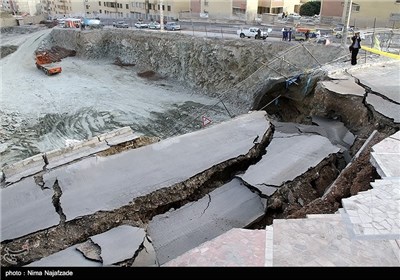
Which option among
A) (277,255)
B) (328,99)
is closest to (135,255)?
(277,255)

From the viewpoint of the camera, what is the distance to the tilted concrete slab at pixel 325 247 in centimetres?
424

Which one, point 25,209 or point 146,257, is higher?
point 25,209

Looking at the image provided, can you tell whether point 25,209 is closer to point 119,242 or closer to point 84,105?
point 119,242

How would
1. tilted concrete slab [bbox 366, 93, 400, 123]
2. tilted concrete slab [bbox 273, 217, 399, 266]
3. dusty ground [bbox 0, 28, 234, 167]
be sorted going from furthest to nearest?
dusty ground [bbox 0, 28, 234, 167], tilted concrete slab [bbox 366, 93, 400, 123], tilted concrete slab [bbox 273, 217, 399, 266]

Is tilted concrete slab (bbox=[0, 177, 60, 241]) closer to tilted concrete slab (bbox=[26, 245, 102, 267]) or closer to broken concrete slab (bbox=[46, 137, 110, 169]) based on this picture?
tilted concrete slab (bbox=[26, 245, 102, 267])

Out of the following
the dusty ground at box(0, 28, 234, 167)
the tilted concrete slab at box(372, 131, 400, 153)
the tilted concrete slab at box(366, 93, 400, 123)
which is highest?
the tilted concrete slab at box(366, 93, 400, 123)

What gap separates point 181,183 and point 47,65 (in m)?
26.8

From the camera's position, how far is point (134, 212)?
616 centimetres

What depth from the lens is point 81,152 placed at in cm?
797

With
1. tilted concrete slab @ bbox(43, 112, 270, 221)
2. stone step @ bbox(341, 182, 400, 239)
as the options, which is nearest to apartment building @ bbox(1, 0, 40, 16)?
tilted concrete slab @ bbox(43, 112, 270, 221)

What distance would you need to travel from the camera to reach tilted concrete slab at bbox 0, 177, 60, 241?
5.52 metres

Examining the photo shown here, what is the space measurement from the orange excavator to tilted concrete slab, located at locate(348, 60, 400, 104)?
77.6 ft

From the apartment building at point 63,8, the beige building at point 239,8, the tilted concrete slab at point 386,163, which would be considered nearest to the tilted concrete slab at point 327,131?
the tilted concrete slab at point 386,163

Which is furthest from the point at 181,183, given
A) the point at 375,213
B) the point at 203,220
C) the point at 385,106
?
the point at 385,106
